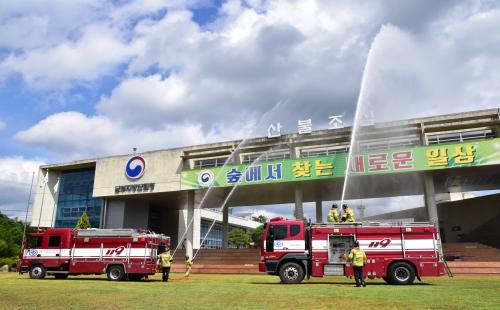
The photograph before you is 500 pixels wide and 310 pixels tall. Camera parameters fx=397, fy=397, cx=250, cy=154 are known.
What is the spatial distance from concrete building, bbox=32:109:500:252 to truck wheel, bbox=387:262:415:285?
14500 millimetres

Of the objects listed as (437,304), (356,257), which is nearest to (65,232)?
(356,257)

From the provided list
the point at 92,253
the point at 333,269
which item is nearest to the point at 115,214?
the point at 92,253

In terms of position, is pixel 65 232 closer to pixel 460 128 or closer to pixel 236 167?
pixel 236 167

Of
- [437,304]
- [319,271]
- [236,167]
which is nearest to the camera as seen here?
[437,304]

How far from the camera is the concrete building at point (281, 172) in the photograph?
3102 centimetres

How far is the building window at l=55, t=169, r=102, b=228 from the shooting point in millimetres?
46062

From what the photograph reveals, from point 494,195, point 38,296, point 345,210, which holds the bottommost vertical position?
point 38,296

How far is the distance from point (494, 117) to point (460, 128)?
2467 millimetres

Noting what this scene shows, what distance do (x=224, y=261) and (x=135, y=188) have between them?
41.7ft

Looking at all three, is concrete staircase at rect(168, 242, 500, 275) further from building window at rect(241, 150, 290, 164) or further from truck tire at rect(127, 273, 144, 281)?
truck tire at rect(127, 273, 144, 281)

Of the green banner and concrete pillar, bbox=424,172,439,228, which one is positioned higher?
the green banner

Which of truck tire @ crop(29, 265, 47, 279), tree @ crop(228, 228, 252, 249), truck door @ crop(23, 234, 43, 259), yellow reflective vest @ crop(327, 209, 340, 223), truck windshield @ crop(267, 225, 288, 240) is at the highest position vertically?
tree @ crop(228, 228, 252, 249)

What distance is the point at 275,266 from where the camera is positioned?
1770 centimetres

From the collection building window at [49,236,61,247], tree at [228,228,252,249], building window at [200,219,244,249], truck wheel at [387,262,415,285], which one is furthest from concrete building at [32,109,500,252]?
tree at [228,228,252,249]
